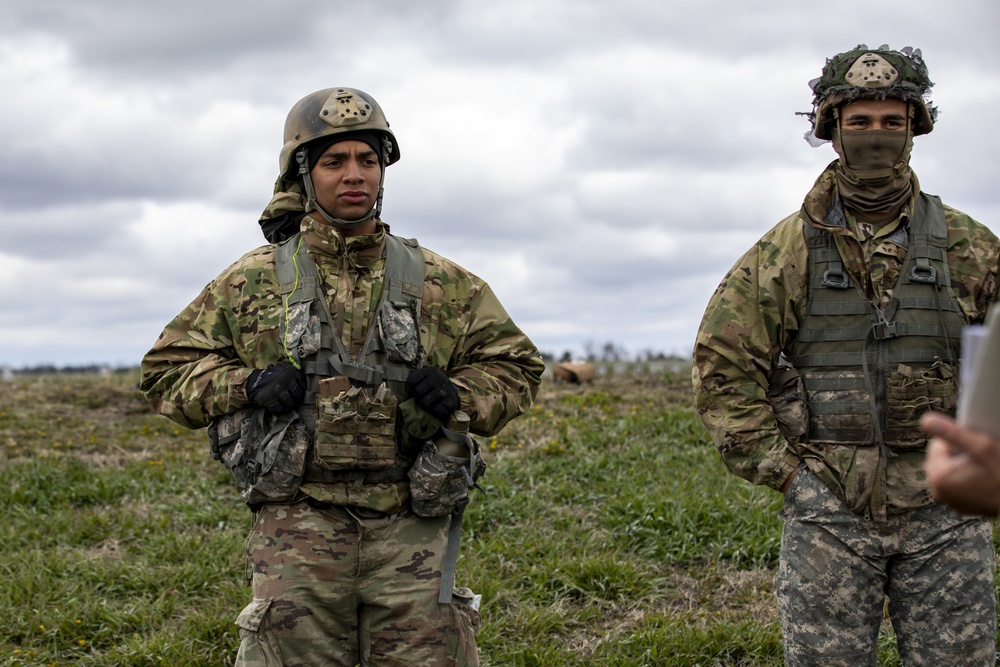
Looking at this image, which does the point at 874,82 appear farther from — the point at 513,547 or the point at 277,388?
the point at 513,547

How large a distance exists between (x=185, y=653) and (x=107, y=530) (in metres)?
2.05

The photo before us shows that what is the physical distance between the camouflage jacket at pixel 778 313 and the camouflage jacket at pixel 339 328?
768 mm

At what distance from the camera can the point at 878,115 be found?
412 cm

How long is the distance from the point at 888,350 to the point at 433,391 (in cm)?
164

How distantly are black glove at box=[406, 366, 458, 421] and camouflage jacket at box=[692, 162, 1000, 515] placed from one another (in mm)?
945

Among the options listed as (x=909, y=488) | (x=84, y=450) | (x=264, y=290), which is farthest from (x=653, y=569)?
(x=84, y=450)

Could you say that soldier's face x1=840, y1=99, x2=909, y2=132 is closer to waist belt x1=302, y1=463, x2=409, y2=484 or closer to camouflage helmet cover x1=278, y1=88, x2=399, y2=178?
camouflage helmet cover x1=278, y1=88, x2=399, y2=178

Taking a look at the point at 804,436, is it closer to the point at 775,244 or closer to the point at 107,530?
the point at 775,244

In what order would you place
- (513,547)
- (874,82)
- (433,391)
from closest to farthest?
(433,391) → (874,82) → (513,547)

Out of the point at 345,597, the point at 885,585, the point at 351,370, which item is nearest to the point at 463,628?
the point at 345,597

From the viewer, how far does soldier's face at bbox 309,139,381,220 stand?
13.9 ft

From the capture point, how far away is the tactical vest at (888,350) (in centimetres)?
399

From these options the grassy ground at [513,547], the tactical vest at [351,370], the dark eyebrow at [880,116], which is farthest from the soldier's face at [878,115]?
the grassy ground at [513,547]

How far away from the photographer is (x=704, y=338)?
13.9 ft
